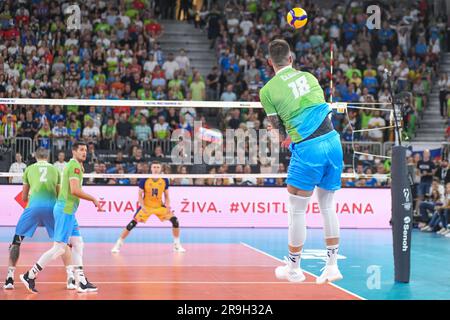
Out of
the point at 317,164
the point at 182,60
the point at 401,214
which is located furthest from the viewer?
the point at 182,60

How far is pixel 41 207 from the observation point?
33.1 ft

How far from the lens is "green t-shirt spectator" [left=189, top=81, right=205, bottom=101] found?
23.3 m

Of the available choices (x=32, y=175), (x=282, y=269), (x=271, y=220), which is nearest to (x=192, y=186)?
(x=271, y=220)

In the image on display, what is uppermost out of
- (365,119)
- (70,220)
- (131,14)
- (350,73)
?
(131,14)

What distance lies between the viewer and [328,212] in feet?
22.8

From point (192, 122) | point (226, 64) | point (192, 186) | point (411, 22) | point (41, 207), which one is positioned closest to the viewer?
point (41, 207)

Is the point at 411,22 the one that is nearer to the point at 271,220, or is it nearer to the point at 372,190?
the point at 372,190

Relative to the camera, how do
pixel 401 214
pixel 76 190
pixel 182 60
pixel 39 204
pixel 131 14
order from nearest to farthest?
1. pixel 76 190
2. pixel 39 204
3. pixel 401 214
4. pixel 182 60
5. pixel 131 14

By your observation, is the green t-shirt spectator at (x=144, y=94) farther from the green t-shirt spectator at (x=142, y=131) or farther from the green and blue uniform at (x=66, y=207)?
the green and blue uniform at (x=66, y=207)

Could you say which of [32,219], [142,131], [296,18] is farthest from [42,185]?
[142,131]

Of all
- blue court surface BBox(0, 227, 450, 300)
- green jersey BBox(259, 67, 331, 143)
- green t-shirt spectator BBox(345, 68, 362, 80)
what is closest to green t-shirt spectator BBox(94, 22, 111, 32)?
green t-shirt spectator BBox(345, 68, 362, 80)

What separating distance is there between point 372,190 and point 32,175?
12.2 meters

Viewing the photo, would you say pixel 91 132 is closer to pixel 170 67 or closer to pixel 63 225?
pixel 170 67

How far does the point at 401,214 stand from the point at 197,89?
44.8 feet
